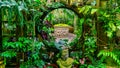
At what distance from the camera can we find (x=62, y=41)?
4.87m

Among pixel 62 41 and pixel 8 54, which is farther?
pixel 62 41

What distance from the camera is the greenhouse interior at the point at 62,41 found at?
13.7 ft

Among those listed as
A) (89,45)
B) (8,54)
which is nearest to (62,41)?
(89,45)

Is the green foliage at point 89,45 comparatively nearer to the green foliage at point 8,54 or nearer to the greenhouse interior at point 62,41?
the greenhouse interior at point 62,41

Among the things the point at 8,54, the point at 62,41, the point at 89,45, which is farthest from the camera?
the point at 62,41

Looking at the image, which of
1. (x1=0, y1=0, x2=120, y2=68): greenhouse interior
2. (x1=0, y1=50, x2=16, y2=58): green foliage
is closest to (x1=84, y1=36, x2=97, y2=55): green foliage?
(x1=0, y1=0, x2=120, y2=68): greenhouse interior

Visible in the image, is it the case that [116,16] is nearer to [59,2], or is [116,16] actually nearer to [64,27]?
[59,2]

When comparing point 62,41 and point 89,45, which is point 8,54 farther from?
point 89,45

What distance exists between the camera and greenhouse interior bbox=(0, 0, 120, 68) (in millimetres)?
4188

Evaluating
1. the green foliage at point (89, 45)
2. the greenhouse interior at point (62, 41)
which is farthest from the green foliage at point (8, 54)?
the green foliage at point (89, 45)

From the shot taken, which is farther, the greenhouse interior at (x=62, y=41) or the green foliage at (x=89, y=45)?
the green foliage at (x=89, y=45)

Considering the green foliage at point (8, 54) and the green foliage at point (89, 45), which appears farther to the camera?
the green foliage at point (89, 45)

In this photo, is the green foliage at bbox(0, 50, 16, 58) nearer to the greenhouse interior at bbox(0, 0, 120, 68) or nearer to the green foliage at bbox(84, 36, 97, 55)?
the greenhouse interior at bbox(0, 0, 120, 68)

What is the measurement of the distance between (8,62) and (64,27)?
2554 mm
